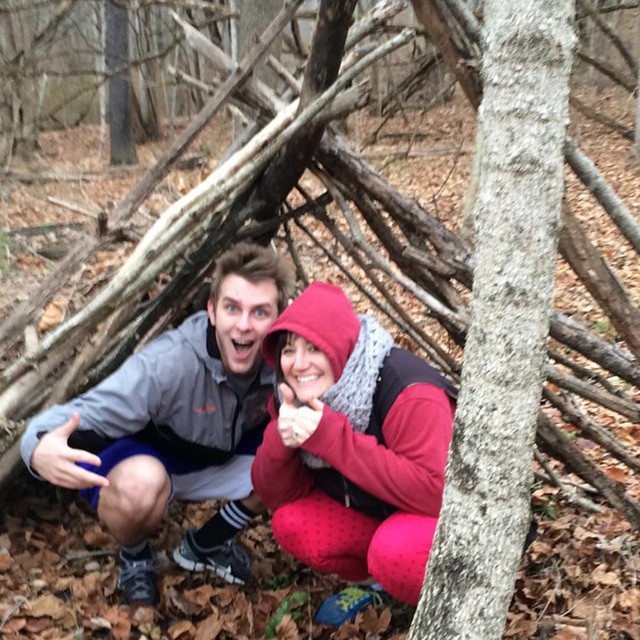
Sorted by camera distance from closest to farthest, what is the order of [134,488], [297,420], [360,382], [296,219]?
1. [297,420]
2. [360,382]
3. [134,488]
4. [296,219]

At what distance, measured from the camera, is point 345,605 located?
8.05 feet

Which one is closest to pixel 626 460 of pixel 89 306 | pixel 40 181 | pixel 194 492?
pixel 194 492

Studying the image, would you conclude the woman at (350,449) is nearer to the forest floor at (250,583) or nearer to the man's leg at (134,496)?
the forest floor at (250,583)

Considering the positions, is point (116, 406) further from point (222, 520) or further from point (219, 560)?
point (219, 560)

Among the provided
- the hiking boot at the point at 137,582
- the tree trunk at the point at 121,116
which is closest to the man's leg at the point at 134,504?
→ the hiking boot at the point at 137,582

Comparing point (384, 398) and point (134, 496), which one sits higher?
point (384, 398)

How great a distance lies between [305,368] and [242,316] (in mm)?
404

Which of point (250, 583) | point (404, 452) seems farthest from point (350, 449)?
point (250, 583)

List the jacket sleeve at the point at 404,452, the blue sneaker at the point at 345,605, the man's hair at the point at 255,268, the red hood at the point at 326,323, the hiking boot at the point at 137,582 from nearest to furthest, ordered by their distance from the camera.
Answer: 1. the jacket sleeve at the point at 404,452
2. the red hood at the point at 326,323
3. the blue sneaker at the point at 345,605
4. the man's hair at the point at 255,268
5. the hiking boot at the point at 137,582

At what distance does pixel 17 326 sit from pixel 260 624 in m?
1.45

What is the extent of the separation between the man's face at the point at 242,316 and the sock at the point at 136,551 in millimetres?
769

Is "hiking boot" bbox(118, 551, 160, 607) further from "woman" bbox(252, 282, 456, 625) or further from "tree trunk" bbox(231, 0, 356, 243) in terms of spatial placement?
"tree trunk" bbox(231, 0, 356, 243)

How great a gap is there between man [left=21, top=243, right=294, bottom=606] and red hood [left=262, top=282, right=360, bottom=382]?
0.35 meters

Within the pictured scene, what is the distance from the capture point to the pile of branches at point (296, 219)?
8.05 ft
